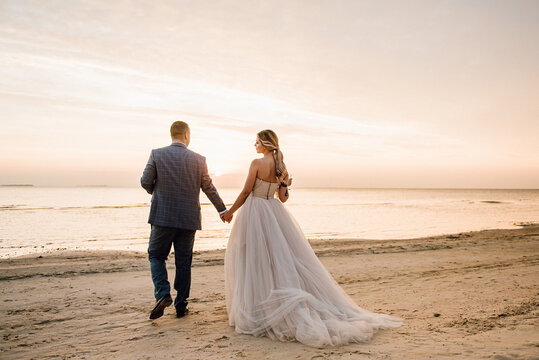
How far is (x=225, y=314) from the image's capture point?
495 cm

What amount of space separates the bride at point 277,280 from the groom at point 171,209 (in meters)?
0.56

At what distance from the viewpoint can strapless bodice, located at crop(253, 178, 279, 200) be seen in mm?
4617

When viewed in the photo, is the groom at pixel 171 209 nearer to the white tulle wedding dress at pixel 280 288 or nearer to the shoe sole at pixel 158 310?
the shoe sole at pixel 158 310

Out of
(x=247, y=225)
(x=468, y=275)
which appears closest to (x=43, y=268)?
(x=247, y=225)

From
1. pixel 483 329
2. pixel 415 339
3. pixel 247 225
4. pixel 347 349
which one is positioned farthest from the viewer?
pixel 247 225

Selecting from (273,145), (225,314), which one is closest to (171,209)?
(273,145)

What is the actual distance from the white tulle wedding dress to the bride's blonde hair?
0.77 feet

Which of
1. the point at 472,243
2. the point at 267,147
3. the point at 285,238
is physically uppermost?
the point at 267,147

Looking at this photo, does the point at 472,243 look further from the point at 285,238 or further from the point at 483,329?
the point at 285,238

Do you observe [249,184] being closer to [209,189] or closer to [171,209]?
[209,189]

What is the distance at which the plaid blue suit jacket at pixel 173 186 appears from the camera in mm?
4520

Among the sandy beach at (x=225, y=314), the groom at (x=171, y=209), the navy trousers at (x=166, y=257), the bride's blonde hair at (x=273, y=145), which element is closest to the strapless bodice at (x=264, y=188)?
the bride's blonde hair at (x=273, y=145)

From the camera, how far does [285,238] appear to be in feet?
14.9

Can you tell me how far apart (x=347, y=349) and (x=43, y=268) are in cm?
781
